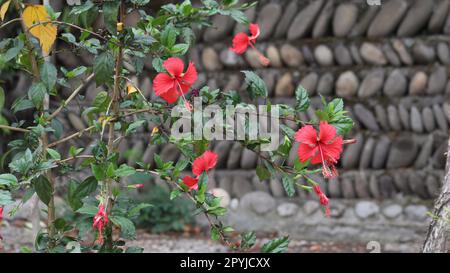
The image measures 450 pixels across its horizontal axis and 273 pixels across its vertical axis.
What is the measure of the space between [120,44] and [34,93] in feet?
0.88

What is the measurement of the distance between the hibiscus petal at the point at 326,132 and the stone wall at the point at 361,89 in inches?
109

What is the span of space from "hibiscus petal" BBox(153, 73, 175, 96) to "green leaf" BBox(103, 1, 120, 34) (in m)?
0.14

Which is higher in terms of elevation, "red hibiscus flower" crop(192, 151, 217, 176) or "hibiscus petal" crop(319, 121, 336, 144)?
"hibiscus petal" crop(319, 121, 336, 144)

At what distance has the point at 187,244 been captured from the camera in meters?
4.51

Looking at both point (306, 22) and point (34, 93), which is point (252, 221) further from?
point (34, 93)

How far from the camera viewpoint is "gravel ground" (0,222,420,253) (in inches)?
171

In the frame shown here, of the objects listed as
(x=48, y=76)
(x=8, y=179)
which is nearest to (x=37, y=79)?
(x=48, y=76)

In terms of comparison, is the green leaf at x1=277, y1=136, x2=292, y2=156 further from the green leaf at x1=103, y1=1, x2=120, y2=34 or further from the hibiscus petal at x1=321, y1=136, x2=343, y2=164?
the green leaf at x1=103, y1=1, x2=120, y2=34

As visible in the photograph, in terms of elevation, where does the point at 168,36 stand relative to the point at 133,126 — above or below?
above

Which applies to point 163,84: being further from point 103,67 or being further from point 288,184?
point 288,184

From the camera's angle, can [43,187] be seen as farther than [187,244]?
No

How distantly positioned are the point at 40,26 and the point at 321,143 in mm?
740

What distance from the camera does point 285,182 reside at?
1.78m

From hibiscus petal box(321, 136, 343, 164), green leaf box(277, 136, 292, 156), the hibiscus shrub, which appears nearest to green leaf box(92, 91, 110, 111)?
the hibiscus shrub
